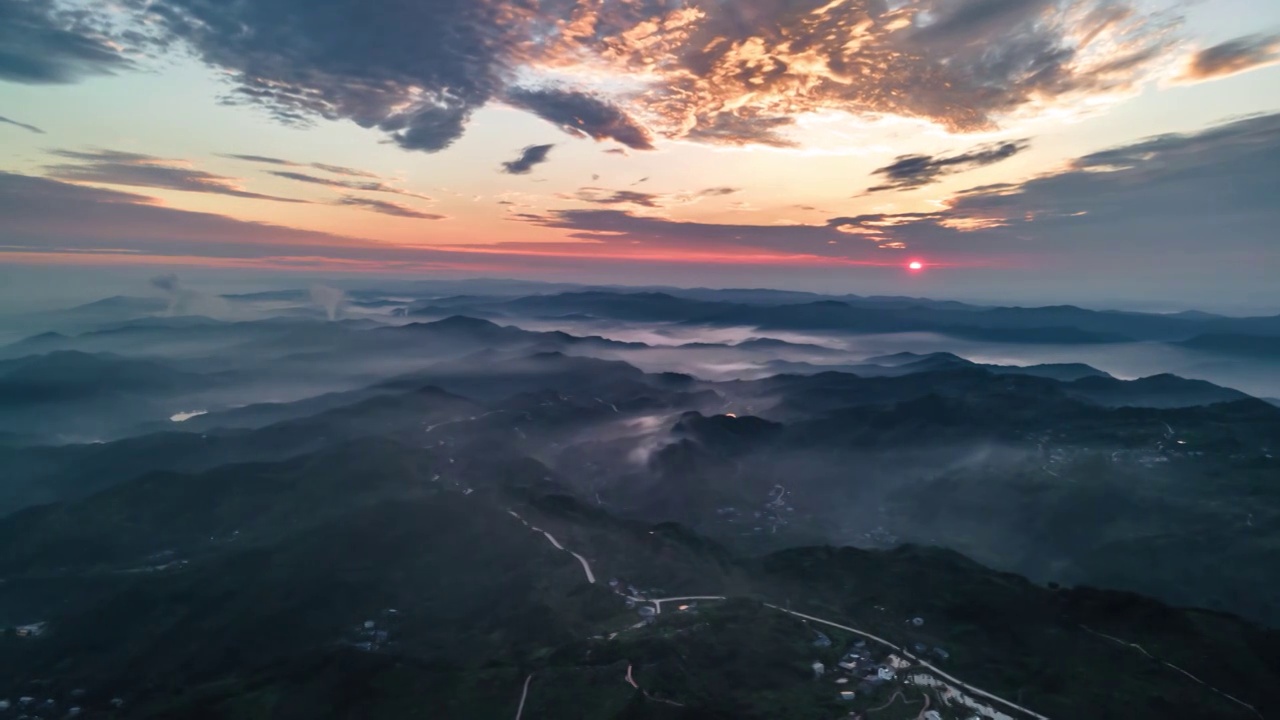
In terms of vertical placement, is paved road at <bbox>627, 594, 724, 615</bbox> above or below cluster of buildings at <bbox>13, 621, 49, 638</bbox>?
above

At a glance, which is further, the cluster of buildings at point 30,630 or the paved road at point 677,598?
the paved road at point 677,598

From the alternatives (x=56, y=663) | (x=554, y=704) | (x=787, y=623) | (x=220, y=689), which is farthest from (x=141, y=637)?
(x=787, y=623)

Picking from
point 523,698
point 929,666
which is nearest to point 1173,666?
point 929,666

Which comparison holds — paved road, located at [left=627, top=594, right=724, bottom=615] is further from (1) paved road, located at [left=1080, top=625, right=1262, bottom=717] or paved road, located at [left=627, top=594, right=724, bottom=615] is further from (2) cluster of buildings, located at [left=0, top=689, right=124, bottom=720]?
(2) cluster of buildings, located at [left=0, top=689, right=124, bottom=720]

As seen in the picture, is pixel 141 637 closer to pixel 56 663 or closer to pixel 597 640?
pixel 56 663

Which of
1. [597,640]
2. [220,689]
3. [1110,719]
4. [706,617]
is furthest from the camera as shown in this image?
[706,617]

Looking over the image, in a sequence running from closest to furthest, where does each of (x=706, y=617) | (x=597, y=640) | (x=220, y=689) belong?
(x=220, y=689), (x=597, y=640), (x=706, y=617)

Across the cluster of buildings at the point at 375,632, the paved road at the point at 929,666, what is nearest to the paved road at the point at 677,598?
the paved road at the point at 929,666

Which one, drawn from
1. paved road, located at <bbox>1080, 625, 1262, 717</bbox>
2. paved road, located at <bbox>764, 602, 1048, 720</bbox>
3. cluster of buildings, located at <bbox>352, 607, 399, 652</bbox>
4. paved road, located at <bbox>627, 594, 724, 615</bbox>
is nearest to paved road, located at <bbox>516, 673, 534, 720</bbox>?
paved road, located at <bbox>627, 594, 724, 615</bbox>

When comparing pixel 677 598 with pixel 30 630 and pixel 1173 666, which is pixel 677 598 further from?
pixel 30 630

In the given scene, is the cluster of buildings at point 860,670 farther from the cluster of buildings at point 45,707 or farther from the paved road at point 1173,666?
the cluster of buildings at point 45,707

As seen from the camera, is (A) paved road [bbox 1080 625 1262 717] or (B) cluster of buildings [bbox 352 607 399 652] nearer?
(A) paved road [bbox 1080 625 1262 717]
